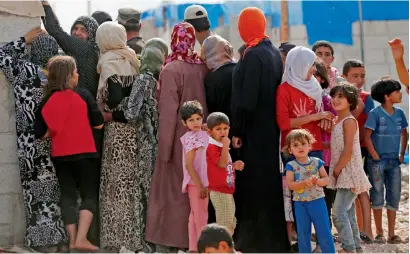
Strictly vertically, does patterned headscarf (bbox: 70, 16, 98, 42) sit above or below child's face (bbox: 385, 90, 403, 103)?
above

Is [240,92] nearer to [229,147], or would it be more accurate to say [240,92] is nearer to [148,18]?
[229,147]

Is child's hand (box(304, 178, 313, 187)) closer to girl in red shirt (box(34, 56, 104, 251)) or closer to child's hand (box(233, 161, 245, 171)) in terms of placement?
child's hand (box(233, 161, 245, 171))

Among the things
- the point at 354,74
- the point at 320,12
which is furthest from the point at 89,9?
the point at 354,74

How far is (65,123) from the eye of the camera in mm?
7184

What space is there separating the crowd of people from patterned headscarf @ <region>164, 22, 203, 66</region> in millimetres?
11

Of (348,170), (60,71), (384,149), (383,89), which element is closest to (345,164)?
(348,170)

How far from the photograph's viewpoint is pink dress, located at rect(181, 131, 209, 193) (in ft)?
23.1

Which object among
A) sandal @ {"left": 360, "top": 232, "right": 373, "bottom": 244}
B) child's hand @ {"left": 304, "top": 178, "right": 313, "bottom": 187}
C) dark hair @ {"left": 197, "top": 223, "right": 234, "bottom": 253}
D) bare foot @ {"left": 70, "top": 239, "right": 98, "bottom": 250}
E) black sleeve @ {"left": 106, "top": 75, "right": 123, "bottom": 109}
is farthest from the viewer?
sandal @ {"left": 360, "top": 232, "right": 373, "bottom": 244}

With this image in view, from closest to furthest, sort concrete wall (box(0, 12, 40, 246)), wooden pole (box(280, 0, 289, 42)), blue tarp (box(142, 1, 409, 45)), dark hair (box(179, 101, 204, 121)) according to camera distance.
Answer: dark hair (box(179, 101, 204, 121))
concrete wall (box(0, 12, 40, 246))
blue tarp (box(142, 1, 409, 45))
wooden pole (box(280, 0, 289, 42))

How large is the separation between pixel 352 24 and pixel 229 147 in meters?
10.2

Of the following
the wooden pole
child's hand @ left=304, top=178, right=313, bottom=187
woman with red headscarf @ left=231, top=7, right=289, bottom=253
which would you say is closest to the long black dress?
woman with red headscarf @ left=231, top=7, right=289, bottom=253

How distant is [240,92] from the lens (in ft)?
23.7

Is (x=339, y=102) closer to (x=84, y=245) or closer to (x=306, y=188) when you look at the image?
(x=306, y=188)

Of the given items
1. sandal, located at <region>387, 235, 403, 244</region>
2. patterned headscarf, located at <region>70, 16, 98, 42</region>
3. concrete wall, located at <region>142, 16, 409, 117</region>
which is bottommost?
sandal, located at <region>387, 235, 403, 244</region>
